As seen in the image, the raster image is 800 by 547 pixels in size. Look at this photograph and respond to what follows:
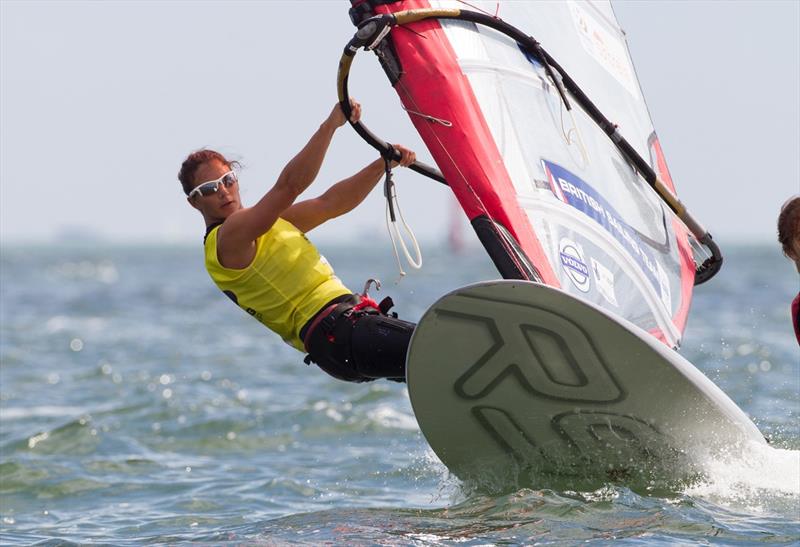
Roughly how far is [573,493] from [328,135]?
186 centimetres

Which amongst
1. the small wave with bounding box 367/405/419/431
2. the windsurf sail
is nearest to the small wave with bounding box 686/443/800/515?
the windsurf sail

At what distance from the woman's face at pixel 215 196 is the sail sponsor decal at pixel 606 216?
1382mm

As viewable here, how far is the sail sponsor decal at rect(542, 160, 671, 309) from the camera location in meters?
5.39

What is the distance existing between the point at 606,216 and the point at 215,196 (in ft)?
5.88

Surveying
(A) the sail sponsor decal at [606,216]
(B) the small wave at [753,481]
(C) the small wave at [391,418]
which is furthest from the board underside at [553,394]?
(C) the small wave at [391,418]

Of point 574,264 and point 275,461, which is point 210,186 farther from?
point 275,461

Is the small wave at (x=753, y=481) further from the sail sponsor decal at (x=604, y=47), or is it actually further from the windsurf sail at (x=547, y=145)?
the sail sponsor decal at (x=604, y=47)

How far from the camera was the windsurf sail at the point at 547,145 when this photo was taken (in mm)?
5004

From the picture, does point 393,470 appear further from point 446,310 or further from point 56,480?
point 446,310

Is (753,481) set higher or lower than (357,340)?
lower

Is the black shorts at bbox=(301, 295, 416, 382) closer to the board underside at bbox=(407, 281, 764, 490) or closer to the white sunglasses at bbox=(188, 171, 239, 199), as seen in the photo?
the board underside at bbox=(407, 281, 764, 490)

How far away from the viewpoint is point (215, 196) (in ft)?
16.5

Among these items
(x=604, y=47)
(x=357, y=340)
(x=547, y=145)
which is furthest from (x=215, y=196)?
(x=604, y=47)

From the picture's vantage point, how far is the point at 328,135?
473 centimetres
